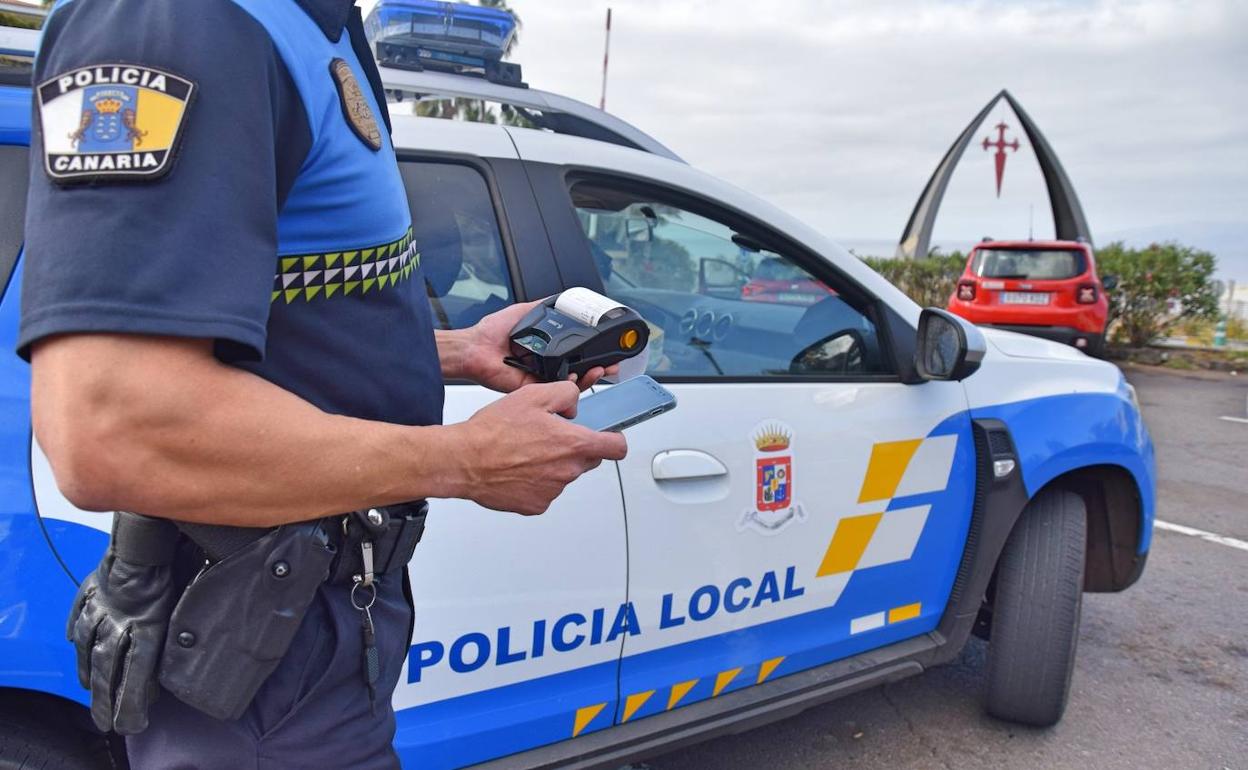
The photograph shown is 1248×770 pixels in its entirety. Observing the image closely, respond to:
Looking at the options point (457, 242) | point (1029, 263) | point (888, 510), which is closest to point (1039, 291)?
point (1029, 263)

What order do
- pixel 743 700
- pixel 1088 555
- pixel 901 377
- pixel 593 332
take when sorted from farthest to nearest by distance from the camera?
pixel 1088 555, pixel 901 377, pixel 743 700, pixel 593 332

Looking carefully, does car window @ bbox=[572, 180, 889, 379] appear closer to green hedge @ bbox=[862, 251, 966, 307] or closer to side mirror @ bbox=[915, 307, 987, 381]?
side mirror @ bbox=[915, 307, 987, 381]

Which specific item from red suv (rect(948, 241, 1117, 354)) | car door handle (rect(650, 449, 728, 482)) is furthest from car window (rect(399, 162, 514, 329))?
red suv (rect(948, 241, 1117, 354))

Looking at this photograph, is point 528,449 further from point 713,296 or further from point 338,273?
point 713,296

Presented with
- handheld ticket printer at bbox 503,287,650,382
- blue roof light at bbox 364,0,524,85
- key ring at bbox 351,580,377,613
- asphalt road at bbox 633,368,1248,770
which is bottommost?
asphalt road at bbox 633,368,1248,770

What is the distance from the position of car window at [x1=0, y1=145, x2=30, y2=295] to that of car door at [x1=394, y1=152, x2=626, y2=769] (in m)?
0.61

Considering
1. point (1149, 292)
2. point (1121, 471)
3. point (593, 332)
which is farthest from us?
point (1149, 292)

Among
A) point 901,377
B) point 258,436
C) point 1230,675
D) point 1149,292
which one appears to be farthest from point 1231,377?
point 258,436

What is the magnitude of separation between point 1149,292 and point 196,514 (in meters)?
13.5

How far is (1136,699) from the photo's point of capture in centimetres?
297

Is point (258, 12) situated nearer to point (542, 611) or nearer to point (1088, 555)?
point (542, 611)

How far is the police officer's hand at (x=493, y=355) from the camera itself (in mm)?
1317

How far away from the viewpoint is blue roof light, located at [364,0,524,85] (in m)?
2.17

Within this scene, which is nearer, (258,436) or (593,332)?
(258,436)
